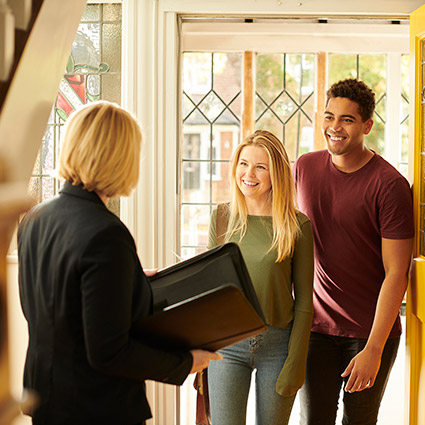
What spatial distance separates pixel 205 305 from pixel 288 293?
832mm

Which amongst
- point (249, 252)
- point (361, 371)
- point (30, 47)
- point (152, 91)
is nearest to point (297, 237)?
point (249, 252)

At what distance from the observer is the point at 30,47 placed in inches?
41.1

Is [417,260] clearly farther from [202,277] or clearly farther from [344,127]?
[202,277]

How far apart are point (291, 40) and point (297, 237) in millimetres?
1877

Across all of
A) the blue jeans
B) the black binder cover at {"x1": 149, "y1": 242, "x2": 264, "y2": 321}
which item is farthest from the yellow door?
the black binder cover at {"x1": 149, "y1": 242, "x2": 264, "y2": 321}

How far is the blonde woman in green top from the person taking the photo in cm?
203

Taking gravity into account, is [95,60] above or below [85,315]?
above

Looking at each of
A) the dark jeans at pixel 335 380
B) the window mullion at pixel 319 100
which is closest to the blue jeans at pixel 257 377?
the dark jeans at pixel 335 380

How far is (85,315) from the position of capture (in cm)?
119

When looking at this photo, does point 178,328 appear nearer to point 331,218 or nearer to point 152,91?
point 331,218

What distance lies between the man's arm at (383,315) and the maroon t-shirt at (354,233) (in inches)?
2.2

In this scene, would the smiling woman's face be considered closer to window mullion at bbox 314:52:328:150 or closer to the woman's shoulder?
the woman's shoulder

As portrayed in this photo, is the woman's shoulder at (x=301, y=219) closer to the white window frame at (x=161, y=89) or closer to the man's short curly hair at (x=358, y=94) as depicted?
the man's short curly hair at (x=358, y=94)

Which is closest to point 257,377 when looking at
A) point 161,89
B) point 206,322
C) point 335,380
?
point 335,380
